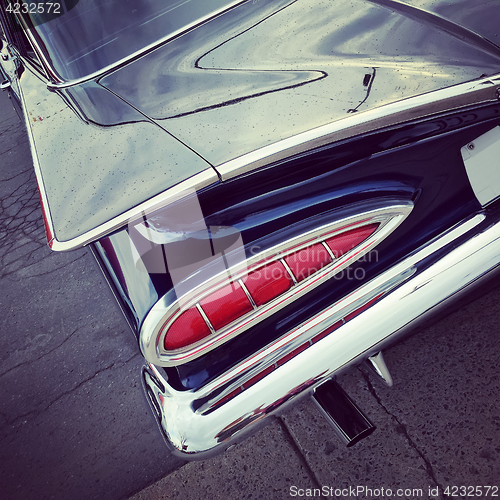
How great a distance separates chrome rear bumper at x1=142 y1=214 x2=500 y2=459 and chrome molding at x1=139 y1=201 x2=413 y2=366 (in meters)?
0.13

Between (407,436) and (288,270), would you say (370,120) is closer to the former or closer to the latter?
(288,270)

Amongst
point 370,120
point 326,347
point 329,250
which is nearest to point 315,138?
point 370,120

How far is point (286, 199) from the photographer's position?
3.72 ft

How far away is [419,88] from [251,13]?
88cm

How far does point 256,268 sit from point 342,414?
60cm

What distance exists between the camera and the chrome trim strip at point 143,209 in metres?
0.97

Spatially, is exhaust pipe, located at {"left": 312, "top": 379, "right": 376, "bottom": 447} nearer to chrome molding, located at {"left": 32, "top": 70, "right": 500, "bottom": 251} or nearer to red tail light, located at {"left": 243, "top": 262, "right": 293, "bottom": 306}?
red tail light, located at {"left": 243, "top": 262, "right": 293, "bottom": 306}

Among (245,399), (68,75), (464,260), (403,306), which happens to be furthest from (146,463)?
(68,75)

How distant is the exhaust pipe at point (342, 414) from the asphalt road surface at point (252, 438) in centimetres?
20

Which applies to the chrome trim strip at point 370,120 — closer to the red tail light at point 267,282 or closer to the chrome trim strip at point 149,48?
the red tail light at point 267,282

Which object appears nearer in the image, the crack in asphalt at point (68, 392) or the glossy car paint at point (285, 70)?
the glossy car paint at point (285, 70)

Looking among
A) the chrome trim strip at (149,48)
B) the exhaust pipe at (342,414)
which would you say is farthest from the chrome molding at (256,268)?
the chrome trim strip at (149,48)

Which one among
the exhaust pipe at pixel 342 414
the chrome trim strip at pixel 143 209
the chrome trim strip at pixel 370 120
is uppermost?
the chrome trim strip at pixel 143 209

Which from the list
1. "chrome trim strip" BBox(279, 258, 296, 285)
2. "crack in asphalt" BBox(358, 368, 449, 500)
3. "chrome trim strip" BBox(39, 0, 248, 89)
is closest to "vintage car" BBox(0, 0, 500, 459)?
"chrome trim strip" BBox(279, 258, 296, 285)
